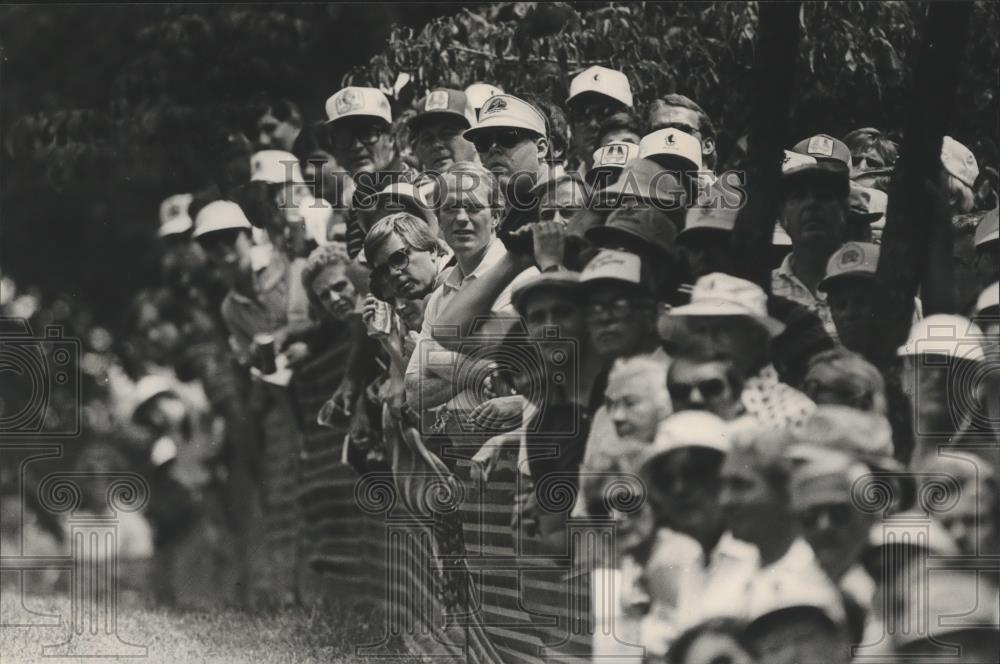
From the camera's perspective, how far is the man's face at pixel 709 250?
609 centimetres

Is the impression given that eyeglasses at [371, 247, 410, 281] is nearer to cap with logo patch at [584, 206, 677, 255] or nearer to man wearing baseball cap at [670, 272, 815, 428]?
cap with logo patch at [584, 206, 677, 255]

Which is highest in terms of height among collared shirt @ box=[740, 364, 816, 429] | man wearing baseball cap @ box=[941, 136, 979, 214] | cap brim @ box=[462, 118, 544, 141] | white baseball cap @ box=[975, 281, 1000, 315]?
cap brim @ box=[462, 118, 544, 141]

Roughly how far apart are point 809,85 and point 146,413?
20.7 feet

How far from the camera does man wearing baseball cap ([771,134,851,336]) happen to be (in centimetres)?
600

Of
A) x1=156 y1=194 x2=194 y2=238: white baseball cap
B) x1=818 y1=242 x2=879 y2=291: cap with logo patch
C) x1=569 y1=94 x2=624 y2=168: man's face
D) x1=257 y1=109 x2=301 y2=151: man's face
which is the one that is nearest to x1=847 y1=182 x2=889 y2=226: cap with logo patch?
x1=818 y1=242 x2=879 y2=291: cap with logo patch

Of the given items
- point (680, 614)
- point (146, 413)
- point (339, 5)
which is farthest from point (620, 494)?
point (146, 413)

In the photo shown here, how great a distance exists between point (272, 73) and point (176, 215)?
3.25ft

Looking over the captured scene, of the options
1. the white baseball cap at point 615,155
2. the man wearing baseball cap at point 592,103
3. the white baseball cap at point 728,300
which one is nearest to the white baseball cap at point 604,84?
the man wearing baseball cap at point 592,103

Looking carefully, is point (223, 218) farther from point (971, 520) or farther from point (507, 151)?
point (971, 520)

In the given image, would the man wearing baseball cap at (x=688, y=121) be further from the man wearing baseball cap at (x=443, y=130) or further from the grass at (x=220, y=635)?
the grass at (x=220, y=635)

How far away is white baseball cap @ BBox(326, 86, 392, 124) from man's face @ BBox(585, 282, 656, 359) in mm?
2868

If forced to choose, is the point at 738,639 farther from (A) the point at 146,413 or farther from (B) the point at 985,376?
(A) the point at 146,413

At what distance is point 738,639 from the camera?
6.00m

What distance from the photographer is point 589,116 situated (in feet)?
26.1
